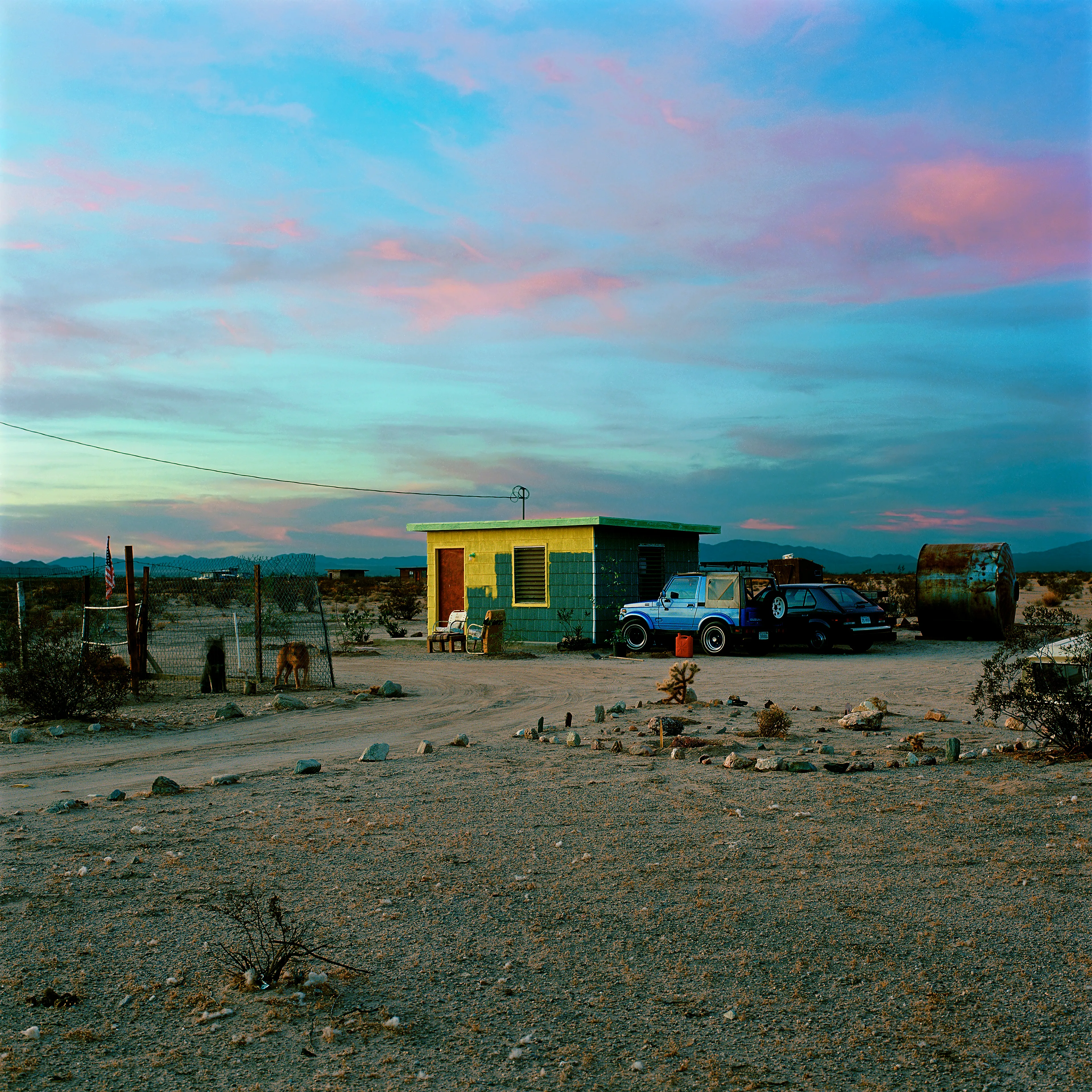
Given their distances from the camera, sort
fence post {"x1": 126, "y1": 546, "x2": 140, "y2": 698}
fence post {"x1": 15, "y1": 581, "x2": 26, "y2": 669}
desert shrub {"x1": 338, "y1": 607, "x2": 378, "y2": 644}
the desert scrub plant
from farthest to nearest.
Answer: desert shrub {"x1": 338, "y1": 607, "x2": 378, "y2": 644}
fence post {"x1": 126, "y1": 546, "x2": 140, "y2": 698}
fence post {"x1": 15, "y1": 581, "x2": 26, "y2": 669}
the desert scrub plant

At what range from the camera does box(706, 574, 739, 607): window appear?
22453 mm

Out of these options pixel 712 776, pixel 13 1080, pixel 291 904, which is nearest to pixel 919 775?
pixel 712 776

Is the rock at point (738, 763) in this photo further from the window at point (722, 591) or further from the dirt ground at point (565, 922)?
the window at point (722, 591)

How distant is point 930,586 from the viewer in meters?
26.1

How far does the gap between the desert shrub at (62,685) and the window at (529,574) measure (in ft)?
45.2

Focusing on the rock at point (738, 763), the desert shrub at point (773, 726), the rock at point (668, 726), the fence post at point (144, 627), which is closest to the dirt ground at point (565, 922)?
the rock at point (738, 763)

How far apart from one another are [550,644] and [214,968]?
21.6m

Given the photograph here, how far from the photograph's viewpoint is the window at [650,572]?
2716cm

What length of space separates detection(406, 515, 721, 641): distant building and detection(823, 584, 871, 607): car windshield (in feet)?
17.0

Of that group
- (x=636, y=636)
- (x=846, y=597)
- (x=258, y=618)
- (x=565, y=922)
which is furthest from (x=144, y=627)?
(x=846, y=597)

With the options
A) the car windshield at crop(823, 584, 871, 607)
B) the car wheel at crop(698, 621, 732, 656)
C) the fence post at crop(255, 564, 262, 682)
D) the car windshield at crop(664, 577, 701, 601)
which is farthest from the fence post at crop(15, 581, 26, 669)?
the car windshield at crop(823, 584, 871, 607)

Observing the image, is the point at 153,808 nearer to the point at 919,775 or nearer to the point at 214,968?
the point at 214,968

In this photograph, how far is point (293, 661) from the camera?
16.6 meters

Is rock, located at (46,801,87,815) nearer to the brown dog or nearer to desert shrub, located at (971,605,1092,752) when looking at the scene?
desert shrub, located at (971,605,1092,752)
